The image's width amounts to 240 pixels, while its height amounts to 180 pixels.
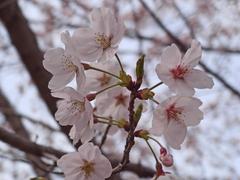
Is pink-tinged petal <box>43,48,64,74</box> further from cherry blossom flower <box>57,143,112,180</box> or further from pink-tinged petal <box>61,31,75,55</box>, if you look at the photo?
cherry blossom flower <box>57,143,112,180</box>

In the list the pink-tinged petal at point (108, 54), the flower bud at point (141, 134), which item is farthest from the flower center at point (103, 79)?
the flower bud at point (141, 134)

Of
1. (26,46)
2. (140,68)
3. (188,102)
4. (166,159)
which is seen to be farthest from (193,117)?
(26,46)

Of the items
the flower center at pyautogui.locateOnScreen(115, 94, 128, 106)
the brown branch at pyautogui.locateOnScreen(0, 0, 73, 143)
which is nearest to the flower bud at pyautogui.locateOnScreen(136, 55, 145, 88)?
the flower center at pyautogui.locateOnScreen(115, 94, 128, 106)

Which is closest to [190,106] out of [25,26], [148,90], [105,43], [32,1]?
[148,90]

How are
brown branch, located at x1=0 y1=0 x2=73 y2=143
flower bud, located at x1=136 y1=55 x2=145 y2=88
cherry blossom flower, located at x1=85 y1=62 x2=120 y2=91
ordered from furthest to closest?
brown branch, located at x1=0 y1=0 x2=73 y2=143, cherry blossom flower, located at x1=85 y1=62 x2=120 y2=91, flower bud, located at x1=136 y1=55 x2=145 y2=88

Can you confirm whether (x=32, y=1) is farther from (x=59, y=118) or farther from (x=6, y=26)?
(x=59, y=118)

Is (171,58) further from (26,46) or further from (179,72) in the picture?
(26,46)
